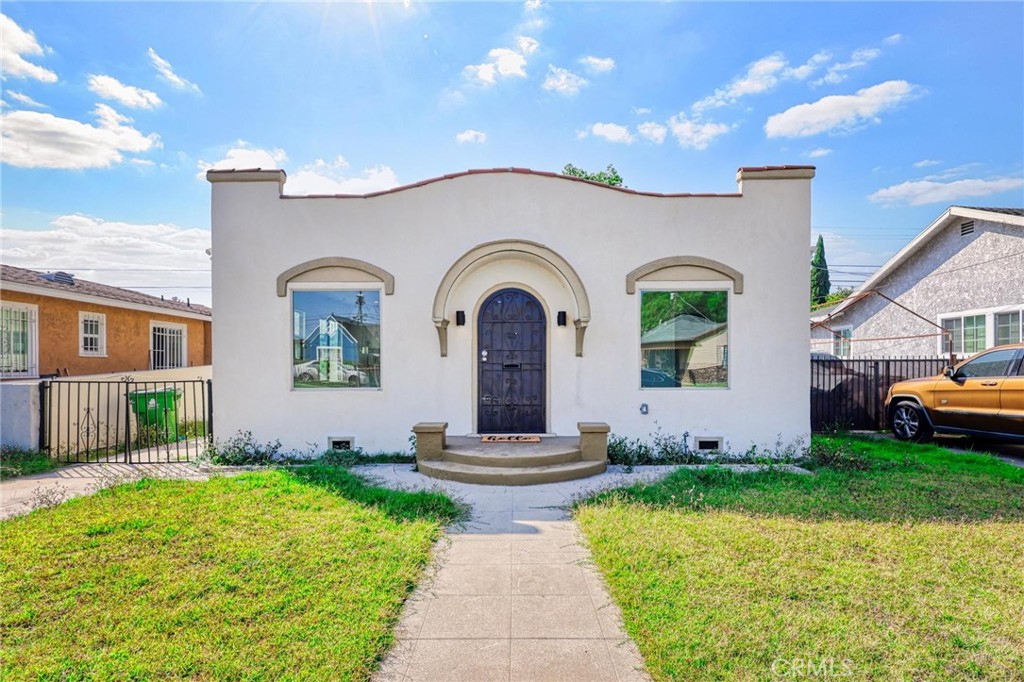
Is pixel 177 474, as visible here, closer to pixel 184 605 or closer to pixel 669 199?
pixel 184 605

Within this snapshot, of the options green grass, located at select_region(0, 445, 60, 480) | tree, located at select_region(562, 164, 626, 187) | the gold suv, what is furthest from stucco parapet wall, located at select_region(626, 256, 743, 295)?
tree, located at select_region(562, 164, 626, 187)

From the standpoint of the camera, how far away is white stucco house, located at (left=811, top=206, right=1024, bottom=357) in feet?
37.3

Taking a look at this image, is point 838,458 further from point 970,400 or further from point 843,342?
point 843,342

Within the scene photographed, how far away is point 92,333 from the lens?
40.0ft

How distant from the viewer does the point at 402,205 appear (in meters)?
7.94

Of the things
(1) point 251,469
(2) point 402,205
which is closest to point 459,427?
(1) point 251,469

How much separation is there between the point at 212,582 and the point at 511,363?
5.28 meters

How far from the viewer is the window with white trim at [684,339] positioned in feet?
26.1

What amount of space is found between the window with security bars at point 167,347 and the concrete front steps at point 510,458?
1223 cm

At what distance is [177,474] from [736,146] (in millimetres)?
12403

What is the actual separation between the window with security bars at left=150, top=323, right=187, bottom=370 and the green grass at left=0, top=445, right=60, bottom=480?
729cm

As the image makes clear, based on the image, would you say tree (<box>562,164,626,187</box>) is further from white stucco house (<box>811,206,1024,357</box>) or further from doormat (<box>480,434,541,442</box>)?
doormat (<box>480,434,541,442</box>)

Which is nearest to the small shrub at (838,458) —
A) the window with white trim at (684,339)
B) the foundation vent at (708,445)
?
the foundation vent at (708,445)

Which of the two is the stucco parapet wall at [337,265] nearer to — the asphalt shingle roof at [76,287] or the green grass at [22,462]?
the asphalt shingle roof at [76,287]
